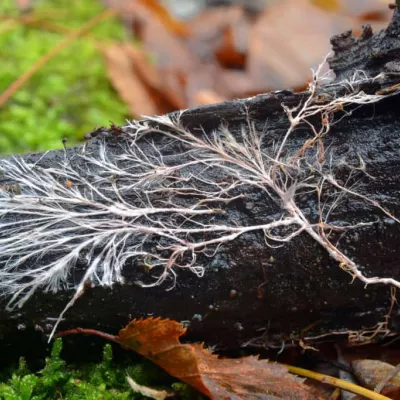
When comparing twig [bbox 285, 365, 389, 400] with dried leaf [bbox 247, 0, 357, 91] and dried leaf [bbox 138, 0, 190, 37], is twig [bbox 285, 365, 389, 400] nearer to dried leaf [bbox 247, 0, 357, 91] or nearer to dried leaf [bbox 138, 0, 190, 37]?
dried leaf [bbox 247, 0, 357, 91]

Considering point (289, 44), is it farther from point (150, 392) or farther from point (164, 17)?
point (150, 392)

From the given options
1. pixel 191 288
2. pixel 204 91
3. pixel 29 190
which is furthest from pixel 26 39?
pixel 191 288

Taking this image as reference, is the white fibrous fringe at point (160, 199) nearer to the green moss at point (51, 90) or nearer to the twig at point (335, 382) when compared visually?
the twig at point (335, 382)

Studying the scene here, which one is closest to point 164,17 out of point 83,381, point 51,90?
point 51,90

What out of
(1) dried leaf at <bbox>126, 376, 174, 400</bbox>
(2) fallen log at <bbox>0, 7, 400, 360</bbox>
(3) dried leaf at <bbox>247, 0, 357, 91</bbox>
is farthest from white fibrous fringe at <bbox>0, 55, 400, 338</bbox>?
(3) dried leaf at <bbox>247, 0, 357, 91</bbox>

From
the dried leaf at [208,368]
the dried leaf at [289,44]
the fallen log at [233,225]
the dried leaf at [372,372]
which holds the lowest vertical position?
the dried leaf at [372,372]

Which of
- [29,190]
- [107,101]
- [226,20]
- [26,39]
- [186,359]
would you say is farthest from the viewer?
[226,20]

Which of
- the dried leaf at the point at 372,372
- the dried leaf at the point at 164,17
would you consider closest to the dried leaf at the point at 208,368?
the dried leaf at the point at 372,372

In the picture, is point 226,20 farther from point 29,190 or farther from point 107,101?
point 29,190
